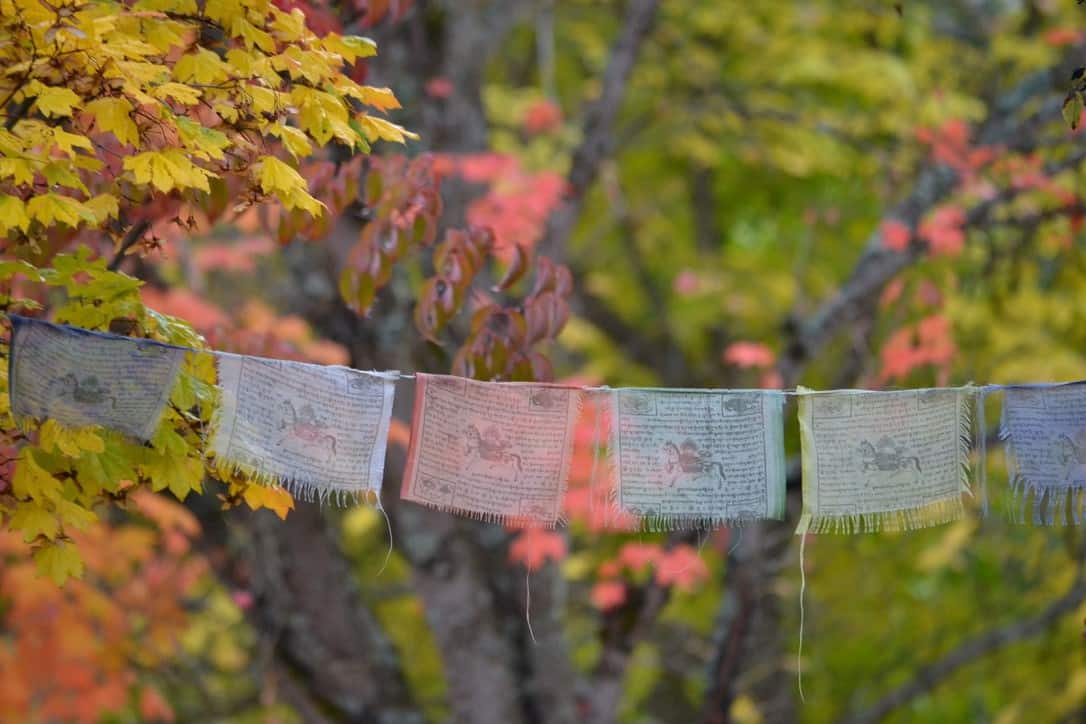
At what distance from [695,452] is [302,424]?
0.98m

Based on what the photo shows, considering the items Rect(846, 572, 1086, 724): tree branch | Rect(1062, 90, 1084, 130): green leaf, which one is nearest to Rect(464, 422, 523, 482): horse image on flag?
Rect(1062, 90, 1084, 130): green leaf

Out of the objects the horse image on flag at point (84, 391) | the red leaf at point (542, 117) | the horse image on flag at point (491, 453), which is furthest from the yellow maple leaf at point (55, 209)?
the red leaf at point (542, 117)

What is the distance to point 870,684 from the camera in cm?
729

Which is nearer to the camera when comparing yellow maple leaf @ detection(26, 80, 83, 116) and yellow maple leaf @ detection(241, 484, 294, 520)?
yellow maple leaf @ detection(26, 80, 83, 116)

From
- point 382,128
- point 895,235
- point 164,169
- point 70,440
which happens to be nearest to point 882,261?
point 895,235

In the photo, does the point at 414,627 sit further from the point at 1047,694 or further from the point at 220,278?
the point at 1047,694

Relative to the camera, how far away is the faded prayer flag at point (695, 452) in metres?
3.04

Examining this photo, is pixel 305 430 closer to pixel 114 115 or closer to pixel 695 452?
pixel 114 115

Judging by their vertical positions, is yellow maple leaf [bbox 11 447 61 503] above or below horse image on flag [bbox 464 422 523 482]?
below

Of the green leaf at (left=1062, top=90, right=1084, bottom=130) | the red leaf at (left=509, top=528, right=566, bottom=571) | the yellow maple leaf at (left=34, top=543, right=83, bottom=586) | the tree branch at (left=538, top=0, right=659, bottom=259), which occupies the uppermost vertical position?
the tree branch at (left=538, top=0, right=659, bottom=259)

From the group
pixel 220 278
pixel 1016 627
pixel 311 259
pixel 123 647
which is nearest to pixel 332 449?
pixel 311 259

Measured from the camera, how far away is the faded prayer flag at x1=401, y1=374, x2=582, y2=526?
120 inches

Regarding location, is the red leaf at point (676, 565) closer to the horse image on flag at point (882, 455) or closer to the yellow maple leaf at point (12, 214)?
the horse image on flag at point (882, 455)

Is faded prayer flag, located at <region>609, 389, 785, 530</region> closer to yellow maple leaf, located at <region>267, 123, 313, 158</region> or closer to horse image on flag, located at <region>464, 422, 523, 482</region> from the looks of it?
horse image on flag, located at <region>464, 422, 523, 482</region>
